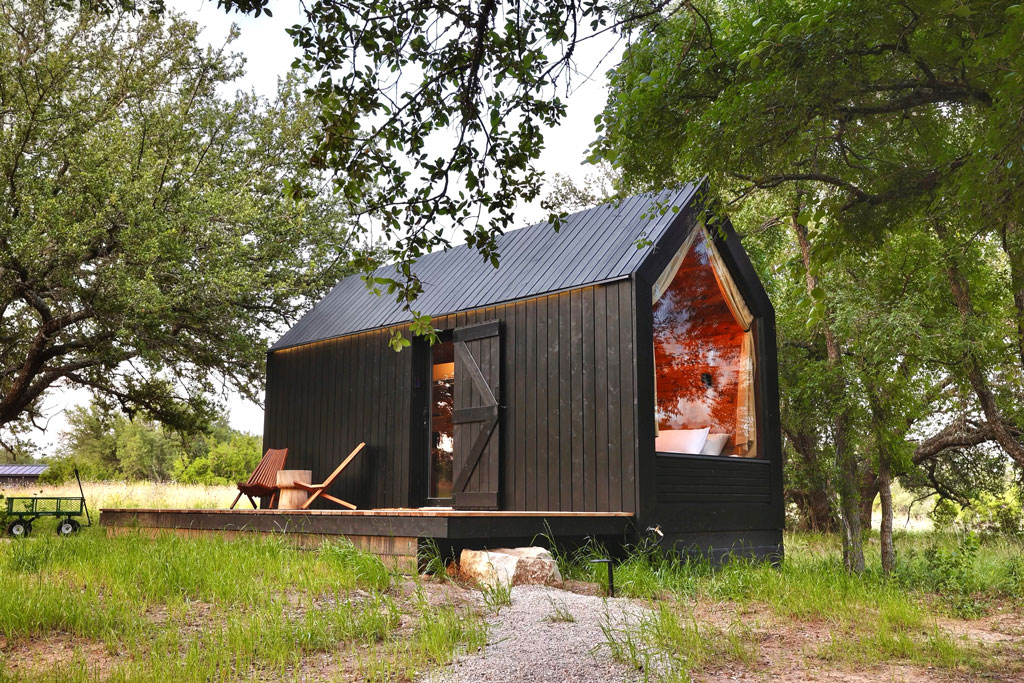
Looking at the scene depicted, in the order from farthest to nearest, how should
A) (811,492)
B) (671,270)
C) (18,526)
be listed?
(811,492), (18,526), (671,270)

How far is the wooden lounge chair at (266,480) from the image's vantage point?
963 centimetres

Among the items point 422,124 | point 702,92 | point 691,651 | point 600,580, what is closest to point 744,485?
point 600,580

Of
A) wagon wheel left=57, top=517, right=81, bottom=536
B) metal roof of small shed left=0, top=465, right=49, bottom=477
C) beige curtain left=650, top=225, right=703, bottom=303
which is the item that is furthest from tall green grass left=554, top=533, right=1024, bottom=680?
metal roof of small shed left=0, top=465, right=49, bottom=477

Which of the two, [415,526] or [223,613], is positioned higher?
[415,526]

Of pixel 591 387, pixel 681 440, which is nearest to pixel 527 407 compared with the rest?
pixel 591 387

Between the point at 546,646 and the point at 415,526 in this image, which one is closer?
the point at 546,646

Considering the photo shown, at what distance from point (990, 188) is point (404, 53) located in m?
3.08

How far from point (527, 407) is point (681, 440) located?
1.56 m

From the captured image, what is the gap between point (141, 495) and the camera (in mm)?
17188

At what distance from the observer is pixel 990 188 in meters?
4.27

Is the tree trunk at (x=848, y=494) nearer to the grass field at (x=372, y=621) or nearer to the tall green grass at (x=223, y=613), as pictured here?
the grass field at (x=372, y=621)

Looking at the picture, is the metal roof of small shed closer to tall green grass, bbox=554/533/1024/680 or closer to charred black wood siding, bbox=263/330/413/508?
charred black wood siding, bbox=263/330/413/508

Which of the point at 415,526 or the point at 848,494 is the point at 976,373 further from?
the point at 415,526

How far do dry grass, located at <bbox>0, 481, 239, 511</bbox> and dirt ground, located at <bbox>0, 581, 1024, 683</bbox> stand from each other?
458 inches
